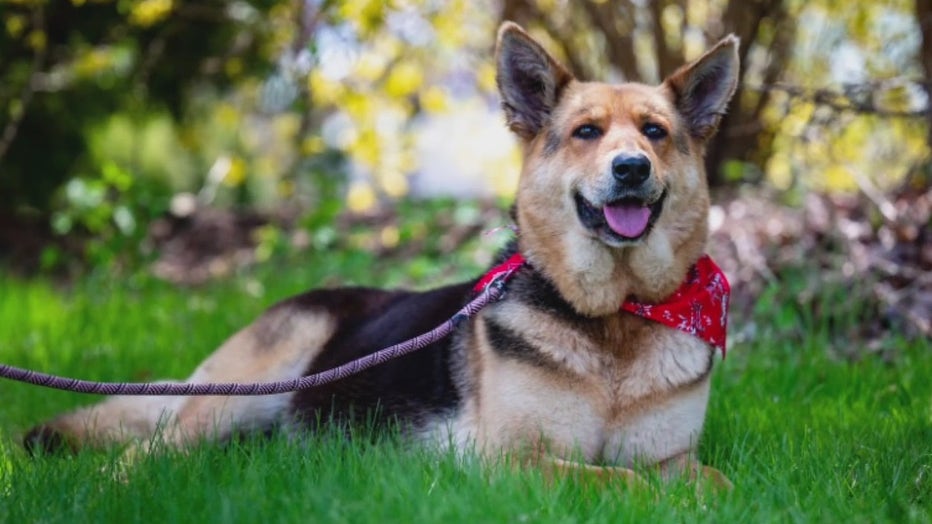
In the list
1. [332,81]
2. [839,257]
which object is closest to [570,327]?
[839,257]

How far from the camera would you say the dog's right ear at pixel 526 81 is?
428 centimetres

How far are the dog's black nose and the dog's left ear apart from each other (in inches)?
22.7

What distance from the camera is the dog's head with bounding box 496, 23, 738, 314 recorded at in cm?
399

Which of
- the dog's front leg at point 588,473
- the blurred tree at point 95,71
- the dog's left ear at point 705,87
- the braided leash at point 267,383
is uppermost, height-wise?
the blurred tree at point 95,71

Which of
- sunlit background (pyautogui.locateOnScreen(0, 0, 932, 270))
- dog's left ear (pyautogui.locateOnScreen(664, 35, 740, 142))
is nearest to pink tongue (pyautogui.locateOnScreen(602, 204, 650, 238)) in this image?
dog's left ear (pyautogui.locateOnScreen(664, 35, 740, 142))

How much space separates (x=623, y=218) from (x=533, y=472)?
1.10 meters

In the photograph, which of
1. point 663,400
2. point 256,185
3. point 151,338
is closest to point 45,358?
point 151,338

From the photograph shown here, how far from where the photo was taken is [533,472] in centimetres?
340

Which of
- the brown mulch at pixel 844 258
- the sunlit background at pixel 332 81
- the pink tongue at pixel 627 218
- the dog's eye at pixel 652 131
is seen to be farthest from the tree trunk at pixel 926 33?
the pink tongue at pixel 627 218

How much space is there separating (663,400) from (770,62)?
619 centimetres

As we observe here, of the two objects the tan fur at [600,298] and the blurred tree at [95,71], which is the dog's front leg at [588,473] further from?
the blurred tree at [95,71]

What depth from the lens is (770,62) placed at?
9.28 m

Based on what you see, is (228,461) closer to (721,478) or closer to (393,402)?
(393,402)

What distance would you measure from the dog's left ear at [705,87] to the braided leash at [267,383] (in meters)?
1.02
